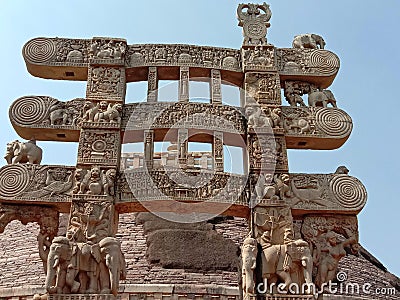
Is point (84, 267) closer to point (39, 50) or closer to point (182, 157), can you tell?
point (182, 157)

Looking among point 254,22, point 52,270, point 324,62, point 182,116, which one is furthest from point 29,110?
point 324,62

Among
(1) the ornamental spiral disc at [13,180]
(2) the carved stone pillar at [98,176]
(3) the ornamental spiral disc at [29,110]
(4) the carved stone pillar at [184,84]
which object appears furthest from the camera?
(4) the carved stone pillar at [184,84]

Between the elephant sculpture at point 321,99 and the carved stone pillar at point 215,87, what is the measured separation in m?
1.59

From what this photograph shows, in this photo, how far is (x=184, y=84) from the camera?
27.9ft

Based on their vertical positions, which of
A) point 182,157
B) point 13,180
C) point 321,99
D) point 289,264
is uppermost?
point 321,99

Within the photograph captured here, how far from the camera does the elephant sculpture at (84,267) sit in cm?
693

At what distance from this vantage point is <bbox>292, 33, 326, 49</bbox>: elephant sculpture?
9406 mm

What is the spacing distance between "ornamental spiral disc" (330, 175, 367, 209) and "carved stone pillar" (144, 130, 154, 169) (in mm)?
2796

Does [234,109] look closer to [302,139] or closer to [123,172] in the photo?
[302,139]

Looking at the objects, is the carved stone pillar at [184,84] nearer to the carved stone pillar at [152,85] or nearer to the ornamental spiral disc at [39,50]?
the carved stone pillar at [152,85]

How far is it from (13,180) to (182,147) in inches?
100

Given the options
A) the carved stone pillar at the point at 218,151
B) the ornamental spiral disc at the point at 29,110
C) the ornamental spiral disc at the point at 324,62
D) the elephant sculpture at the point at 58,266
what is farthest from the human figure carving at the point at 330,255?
the ornamental spiral disc at the point at 29,110

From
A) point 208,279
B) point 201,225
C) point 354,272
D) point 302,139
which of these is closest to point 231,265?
point 208,279

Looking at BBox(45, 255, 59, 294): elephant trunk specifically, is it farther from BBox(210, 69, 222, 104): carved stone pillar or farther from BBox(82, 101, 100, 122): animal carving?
BBox(210, 69, 222, 104): carved stone pillar
